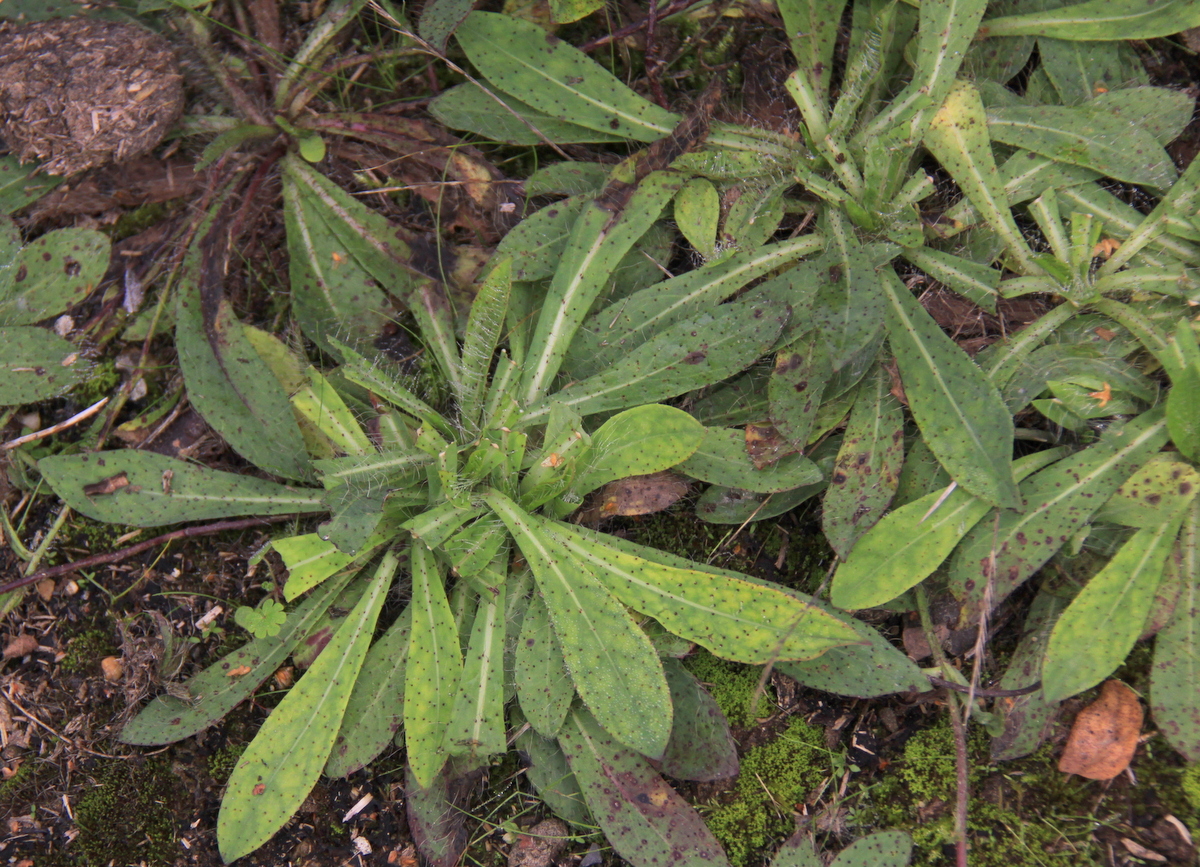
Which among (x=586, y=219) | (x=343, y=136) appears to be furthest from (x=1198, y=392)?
(x=343, y=136)

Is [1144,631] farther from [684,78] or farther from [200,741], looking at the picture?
[200,741]

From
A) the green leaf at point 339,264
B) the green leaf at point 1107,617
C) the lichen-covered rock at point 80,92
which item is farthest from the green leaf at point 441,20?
the green leaf at point 1107,617

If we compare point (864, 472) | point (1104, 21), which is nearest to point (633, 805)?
point (864, 472)

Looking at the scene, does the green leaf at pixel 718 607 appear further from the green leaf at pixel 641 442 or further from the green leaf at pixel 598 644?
the green leaf at pixel 641 442

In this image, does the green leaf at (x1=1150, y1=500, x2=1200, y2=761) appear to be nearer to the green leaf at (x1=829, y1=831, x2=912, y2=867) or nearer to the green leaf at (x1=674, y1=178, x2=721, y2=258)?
the green leaf at (x1=829, y1=831, x2=912, y2=867)

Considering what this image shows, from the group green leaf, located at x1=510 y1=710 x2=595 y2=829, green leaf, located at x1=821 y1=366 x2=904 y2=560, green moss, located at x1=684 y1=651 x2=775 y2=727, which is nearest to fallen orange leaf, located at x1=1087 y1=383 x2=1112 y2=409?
green leaf, located at x1=821 y1=366 x2=904 y2=560

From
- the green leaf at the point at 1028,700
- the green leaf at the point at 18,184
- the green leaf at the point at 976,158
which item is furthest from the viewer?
the green leaf at the point at 18,184

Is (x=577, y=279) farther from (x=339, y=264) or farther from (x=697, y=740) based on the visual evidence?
(x=697, y=740)

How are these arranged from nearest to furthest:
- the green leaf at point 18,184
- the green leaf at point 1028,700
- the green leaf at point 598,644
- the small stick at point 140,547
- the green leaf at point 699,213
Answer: the green leaf at point 598,644 < the green leaf at point 1028,700 < the green leaf at point 699,213 < the small stick at point 140,547 < the green leaf at point 18,184
